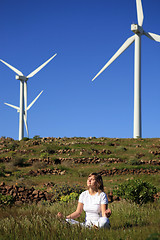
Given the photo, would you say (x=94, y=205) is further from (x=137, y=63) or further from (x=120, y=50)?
(x=137, y=63)

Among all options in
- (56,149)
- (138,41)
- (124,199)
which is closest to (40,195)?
(124,199)

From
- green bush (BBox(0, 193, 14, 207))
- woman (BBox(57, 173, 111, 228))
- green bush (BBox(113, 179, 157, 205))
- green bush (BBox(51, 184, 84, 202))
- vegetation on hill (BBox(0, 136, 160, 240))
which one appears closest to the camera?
vegetation on hill (BBox(0, 136, 160, 240))

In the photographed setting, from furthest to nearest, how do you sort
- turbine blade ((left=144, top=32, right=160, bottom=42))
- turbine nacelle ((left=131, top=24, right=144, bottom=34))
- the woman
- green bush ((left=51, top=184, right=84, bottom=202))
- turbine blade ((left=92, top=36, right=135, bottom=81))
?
turbine nacelle ((left=131, top=24, right=144, bottom=34)) < turbine blade ((left=144, top=32, right=160, bottom=42)) < turbine blade ((left=92, top=36, right=135, bottom=81)) < green bush ((left=51, top=184, right=84, bottom=202)) < the woman

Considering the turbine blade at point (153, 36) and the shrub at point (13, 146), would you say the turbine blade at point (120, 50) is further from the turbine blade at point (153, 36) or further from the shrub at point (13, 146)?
the shrub at point (13, 146)

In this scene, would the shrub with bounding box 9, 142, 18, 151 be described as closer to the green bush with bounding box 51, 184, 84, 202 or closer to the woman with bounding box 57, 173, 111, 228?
the green bush with bounding box 51, 184, 84, 202

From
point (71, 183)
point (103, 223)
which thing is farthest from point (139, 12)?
point (103, 223)

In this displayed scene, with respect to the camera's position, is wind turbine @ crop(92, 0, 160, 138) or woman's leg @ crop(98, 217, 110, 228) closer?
woman's leg @ crop(98, 217, 110, 228)

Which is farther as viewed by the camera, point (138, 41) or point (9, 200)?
point (138, 41)

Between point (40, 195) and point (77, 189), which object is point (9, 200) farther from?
point (77, 189)

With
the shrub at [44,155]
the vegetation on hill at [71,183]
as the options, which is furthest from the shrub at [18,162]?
the shrub at [44,155]

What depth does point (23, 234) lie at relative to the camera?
6094 millimetres

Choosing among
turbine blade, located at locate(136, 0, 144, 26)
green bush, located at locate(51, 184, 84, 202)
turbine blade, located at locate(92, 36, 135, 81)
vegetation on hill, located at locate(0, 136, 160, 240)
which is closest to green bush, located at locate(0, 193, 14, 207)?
vegetation on hill, located at locate(0, 136, 160, 240)

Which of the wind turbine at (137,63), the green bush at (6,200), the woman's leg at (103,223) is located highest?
the wind turbine at (137,63)

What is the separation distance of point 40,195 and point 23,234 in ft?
26.9
